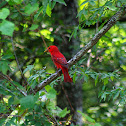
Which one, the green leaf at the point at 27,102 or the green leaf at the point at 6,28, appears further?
the green leaf at the point at 27,102

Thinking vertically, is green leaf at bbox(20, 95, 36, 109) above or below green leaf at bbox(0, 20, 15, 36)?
below

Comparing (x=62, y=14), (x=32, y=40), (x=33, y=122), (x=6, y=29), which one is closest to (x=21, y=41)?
(x=32, y=40)

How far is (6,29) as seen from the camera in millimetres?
1019

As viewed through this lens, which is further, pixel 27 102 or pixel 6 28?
pixel 27 102

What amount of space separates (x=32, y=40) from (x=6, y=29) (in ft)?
10.1

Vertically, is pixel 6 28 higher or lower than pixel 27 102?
higher

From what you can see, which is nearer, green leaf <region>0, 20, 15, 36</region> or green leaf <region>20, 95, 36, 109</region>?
green leaf <region>0, 20, 15, 36</region>

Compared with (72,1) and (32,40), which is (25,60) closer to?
(32,40)

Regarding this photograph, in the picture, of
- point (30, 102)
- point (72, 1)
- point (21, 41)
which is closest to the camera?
point (30, 102)

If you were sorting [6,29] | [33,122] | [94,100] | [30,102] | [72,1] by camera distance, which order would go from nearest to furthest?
[6,29]
[30,102]
[33,122]
[72,1]
[94,100]

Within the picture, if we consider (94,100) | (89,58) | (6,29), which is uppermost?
(6,29)

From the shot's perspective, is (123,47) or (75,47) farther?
(123,47)

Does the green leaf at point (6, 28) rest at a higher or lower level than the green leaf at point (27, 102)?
higher

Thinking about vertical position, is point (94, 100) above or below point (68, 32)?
below
